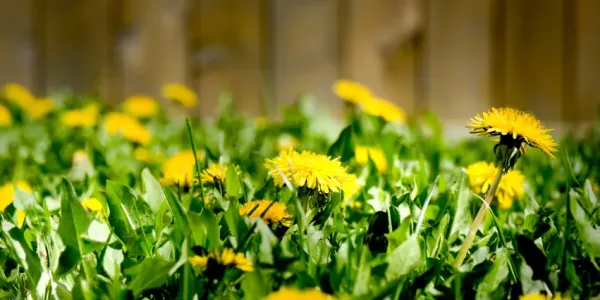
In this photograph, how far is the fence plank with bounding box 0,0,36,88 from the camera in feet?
8.76

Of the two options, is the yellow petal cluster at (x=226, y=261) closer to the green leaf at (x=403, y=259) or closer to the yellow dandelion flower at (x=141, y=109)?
the green leaf at (x=403, y=259)

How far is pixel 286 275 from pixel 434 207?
278 mm

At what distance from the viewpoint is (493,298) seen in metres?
0.60

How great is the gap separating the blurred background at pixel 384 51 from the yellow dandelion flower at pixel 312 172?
1.77m

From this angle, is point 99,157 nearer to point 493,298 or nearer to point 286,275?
point 286,275

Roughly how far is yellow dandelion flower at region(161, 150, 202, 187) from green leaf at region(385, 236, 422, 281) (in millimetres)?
389

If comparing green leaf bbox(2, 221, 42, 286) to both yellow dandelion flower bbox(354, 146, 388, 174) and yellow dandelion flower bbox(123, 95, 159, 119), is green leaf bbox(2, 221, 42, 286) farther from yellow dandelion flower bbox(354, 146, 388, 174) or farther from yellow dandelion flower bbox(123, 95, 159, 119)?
yellow dandelion flower bbox(123, 95, 159, 119)

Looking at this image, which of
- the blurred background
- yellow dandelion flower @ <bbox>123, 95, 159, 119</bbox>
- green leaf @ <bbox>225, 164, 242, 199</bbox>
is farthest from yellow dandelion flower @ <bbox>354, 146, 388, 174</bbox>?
the blurred background

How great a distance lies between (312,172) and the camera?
0.69 metres

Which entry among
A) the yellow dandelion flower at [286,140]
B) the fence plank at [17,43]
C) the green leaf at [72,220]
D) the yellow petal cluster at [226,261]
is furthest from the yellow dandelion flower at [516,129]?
the fence plank at [17,43]

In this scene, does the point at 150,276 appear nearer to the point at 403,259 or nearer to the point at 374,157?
the point at 403,259

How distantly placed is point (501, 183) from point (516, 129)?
225 mm

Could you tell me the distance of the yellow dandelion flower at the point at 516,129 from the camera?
67cm

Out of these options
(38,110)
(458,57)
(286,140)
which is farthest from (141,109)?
(458,57)
